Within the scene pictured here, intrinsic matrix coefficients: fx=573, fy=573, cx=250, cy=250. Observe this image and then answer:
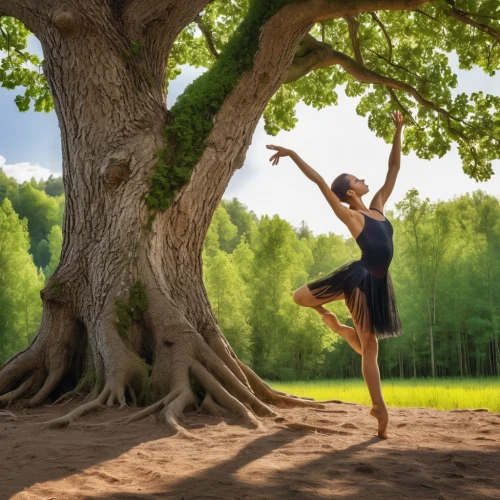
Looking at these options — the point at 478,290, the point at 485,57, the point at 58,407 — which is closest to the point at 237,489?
the point at 58,407

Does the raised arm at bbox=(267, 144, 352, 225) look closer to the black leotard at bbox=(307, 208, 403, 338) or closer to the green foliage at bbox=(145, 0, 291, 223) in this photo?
the black leotard at bbox=(307, 208, 403, 338)

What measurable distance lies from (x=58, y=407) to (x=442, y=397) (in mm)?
6339

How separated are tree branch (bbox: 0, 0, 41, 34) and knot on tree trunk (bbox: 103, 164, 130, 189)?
290 cm

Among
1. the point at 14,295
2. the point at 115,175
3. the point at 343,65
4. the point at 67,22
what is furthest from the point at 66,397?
the point at 14,295

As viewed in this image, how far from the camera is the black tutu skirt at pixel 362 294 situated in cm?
534

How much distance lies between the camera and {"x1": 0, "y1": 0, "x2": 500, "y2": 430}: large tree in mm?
6680

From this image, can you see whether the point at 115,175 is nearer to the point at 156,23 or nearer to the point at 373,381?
the point at 156,23

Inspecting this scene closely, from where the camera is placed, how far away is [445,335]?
96.6 ft

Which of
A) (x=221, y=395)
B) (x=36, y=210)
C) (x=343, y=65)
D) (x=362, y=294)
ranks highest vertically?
(x=36, y=210)

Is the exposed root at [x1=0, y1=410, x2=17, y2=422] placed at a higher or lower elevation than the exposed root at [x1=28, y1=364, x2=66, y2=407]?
lower

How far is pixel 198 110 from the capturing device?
26.5 ft

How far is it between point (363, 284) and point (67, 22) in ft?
18.4

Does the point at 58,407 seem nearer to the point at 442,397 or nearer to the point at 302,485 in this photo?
the point at 302,485

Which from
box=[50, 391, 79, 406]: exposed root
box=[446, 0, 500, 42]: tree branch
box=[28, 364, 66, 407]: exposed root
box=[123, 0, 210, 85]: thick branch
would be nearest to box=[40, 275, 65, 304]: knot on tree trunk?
box=[28, 364, 66, 407]: exposed root
